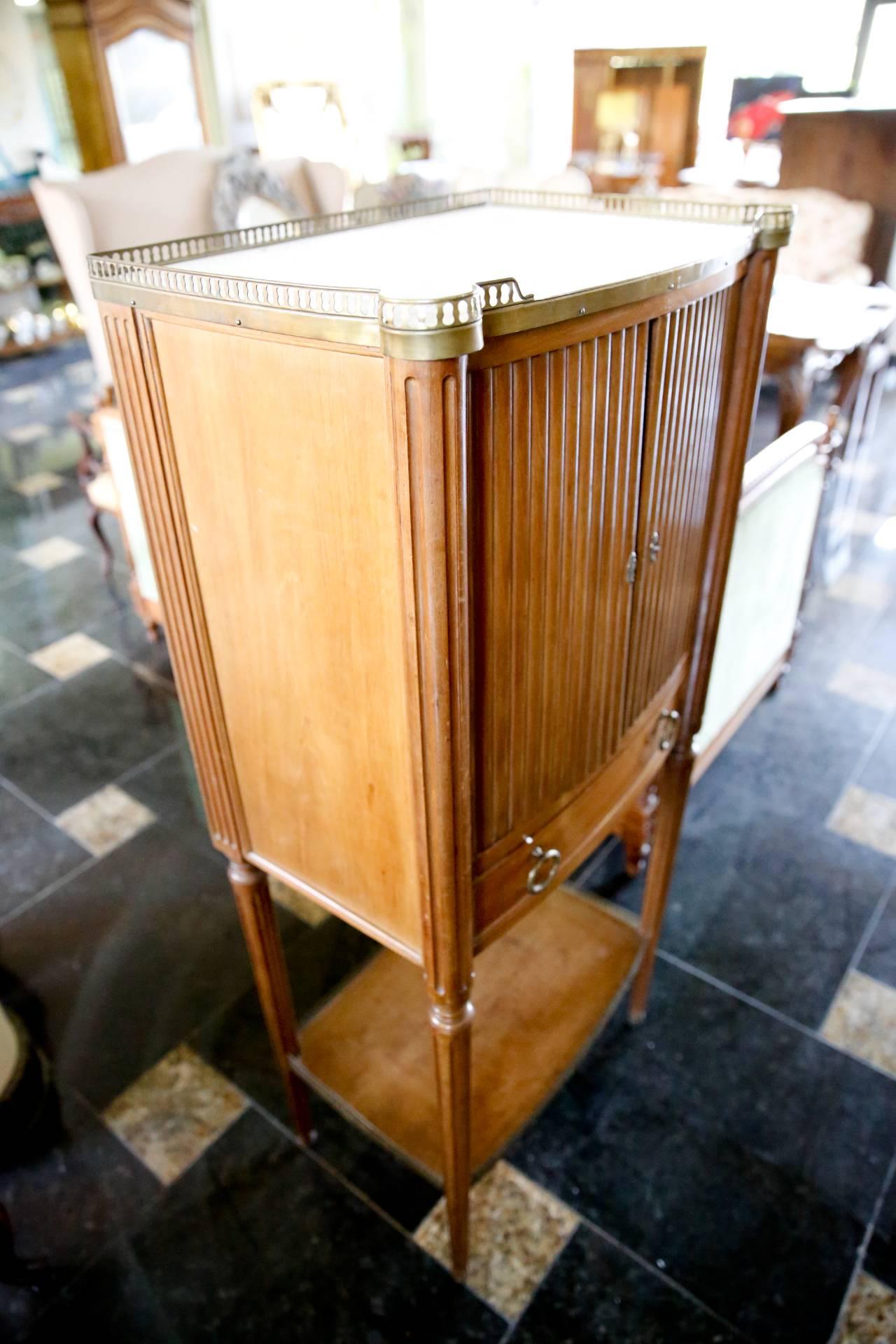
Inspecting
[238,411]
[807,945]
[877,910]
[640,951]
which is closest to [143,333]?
[238,411]

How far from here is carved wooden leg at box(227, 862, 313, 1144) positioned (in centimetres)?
112

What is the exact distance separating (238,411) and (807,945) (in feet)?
4.83

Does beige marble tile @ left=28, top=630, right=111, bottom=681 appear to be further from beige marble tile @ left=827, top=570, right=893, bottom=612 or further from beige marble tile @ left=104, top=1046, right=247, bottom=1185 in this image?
beige marble tile @ left=827, top=570, right=893, bottom=612

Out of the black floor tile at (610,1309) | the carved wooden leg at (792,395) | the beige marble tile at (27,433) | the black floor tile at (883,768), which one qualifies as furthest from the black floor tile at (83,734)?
the beige marble tile at (27,433)

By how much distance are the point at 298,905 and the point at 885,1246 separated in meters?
1.11

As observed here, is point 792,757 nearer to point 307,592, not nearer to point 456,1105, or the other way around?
point 456,1105

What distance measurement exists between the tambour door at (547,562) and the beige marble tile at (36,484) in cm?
333

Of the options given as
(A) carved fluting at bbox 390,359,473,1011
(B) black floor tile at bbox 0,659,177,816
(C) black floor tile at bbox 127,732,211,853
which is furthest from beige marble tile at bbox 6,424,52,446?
(A) carved fluting at bbox 390,359,473,1011

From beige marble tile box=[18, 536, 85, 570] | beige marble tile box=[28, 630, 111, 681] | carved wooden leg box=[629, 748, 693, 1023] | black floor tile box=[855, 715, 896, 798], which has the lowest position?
black floor tile box=[855, 715, 896, 798]

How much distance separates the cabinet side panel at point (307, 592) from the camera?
0.67 meters

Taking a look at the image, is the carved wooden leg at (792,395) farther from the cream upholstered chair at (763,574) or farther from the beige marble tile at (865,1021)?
the beige marble tile at (865,1021)

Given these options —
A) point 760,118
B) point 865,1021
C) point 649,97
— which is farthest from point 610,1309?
point 649,97

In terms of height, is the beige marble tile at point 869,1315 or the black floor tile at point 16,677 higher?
the black floor tile at point 16,677

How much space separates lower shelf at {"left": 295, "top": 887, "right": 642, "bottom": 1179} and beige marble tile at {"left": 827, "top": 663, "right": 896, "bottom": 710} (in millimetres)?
1171
